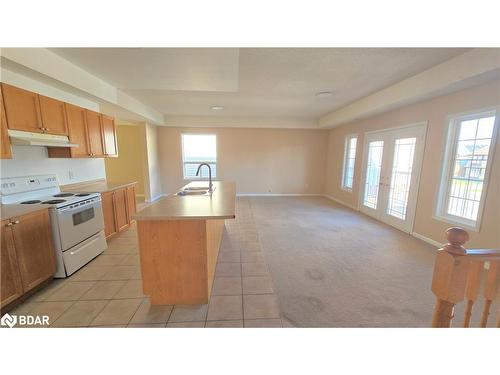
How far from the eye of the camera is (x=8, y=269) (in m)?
1.68

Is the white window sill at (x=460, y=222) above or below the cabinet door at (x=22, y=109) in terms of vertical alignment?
below

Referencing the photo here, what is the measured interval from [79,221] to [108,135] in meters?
1.87

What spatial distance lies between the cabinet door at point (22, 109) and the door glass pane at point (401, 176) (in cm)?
562

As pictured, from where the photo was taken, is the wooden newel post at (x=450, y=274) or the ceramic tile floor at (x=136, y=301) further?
the ceramic tile floor at (x=136, y=301)

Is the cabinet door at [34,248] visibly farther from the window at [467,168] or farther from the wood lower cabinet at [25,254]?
the window at [467,168]

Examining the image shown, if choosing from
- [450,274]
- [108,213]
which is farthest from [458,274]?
[108,213]

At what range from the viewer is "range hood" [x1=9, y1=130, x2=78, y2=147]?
1.98 m

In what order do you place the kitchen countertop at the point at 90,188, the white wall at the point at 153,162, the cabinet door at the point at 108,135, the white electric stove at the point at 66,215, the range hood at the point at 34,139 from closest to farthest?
the range hood at the point at 34,139
the white electric stove at the point at 66,215
the kitchen countertop at the point at 90,188
the cabinet door at the point at 108,135
the white wall at the point at 153,162

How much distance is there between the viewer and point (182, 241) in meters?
1.75

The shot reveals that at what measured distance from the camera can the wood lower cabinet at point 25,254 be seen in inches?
65.6

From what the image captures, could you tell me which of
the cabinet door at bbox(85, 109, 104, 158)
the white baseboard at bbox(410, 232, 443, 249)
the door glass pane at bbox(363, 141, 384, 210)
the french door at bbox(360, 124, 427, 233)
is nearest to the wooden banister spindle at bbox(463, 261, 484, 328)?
the white baseboard at bbox(410, 232, 443, 249)

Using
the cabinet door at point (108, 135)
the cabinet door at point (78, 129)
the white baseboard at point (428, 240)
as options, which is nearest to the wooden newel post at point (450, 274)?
the white baseboard at point (428, 240)

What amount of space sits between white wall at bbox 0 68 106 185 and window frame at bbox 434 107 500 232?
5.71 metres
